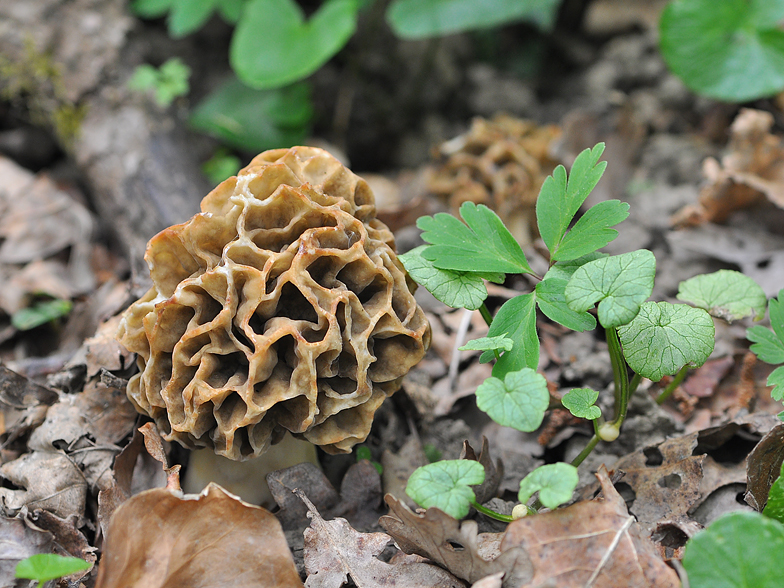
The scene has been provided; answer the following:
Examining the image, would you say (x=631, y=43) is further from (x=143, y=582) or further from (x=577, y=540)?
(x=143, y=582)

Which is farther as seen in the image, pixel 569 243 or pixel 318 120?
pixel 318 120

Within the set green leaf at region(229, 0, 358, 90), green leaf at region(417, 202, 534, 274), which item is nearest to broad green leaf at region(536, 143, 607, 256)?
green leaf at region(417, 202, 534, 274)

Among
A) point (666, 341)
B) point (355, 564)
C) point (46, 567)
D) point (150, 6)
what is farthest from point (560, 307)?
point (150, 6)

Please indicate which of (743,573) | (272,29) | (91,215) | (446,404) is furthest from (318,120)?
(743,573)

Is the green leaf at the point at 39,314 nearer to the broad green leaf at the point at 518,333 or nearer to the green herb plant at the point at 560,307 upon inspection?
the green herb plant at the point at 560,307

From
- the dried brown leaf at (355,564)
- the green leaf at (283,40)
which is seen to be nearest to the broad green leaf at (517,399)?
the dried brown leaf at (355,564)

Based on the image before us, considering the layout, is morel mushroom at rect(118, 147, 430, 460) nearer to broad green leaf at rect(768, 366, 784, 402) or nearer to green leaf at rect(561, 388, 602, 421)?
green leaf at rect(561, 388, 602, 421)
